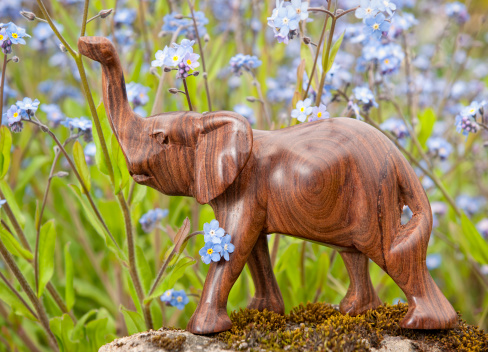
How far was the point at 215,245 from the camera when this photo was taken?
46.9 inches

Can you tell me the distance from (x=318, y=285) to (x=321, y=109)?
0.72 m

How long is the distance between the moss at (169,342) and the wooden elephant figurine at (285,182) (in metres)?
0.05

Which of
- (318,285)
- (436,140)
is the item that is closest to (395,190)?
(318,285)

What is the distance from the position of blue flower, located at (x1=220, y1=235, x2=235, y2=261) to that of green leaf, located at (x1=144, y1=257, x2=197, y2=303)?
12 centimetres

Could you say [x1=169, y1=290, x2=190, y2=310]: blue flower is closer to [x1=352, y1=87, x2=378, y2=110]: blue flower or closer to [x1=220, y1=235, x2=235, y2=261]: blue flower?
[x1=220, y1=235, x2=235, y2=261]: blue flower

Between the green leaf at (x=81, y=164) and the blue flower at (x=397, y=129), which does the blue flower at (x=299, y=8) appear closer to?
the green leaf at (x=81, y=164)

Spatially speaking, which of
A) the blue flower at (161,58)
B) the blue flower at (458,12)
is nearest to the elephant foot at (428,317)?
the blue flower at (161,58)

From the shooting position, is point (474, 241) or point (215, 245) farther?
point (474, 241)

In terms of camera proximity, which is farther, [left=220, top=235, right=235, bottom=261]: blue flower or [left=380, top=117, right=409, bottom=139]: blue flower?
[left=380, top=117, right=409, bottom=139]: blue flower

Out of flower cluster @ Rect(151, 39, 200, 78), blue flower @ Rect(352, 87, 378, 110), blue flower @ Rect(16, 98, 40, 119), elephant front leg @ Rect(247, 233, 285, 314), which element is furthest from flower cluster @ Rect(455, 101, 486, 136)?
blue flower @ Rect(16, 98, 40, 119)

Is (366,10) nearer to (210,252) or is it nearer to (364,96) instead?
(364,96)

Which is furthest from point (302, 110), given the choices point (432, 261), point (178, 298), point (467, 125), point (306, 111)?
point (432, 261)

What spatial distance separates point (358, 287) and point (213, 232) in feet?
1.43

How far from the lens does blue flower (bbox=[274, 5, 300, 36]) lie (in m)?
1.29
